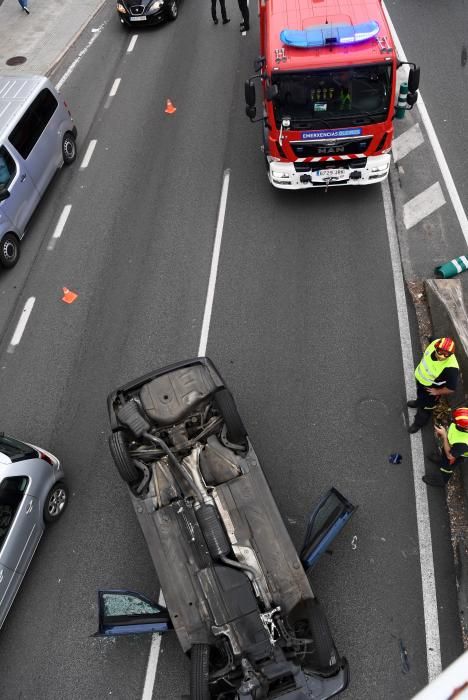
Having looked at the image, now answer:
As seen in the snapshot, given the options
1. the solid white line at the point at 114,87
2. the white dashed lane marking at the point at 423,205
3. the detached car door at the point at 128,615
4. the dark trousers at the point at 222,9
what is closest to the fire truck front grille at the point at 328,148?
the white dashed lane marking at the point at 423,205

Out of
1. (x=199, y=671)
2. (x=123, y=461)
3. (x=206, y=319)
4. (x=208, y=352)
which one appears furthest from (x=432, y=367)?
(x=199, y=671)

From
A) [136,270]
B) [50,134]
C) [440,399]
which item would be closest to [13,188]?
[50,134]

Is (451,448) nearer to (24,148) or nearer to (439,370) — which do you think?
(439,370)

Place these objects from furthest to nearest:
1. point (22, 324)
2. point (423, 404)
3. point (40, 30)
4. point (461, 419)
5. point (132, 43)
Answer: point (40, 30), point (132, 43), point (22, 324), point (423, 404), point (461, 419)

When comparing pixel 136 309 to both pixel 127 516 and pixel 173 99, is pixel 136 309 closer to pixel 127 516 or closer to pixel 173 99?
pixel 127 516

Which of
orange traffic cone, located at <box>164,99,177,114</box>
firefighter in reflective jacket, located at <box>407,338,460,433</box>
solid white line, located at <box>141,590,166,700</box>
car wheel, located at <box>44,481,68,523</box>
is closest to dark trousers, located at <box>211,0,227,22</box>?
orange traffic cone, located at <box>164,99,177,114</box>

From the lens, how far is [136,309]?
33.0 feet

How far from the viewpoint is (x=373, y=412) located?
8312 millimetres

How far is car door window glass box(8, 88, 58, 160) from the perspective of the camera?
1104 cm

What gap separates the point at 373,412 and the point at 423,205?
4.85 metres

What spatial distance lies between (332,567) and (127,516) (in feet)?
9.25

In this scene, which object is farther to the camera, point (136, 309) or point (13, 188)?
point (13, 188)

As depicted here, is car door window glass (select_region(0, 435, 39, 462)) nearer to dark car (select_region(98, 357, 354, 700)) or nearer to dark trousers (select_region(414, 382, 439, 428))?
dark car (select_region(98, 357, 354, 700))

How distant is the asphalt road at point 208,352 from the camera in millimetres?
6730
